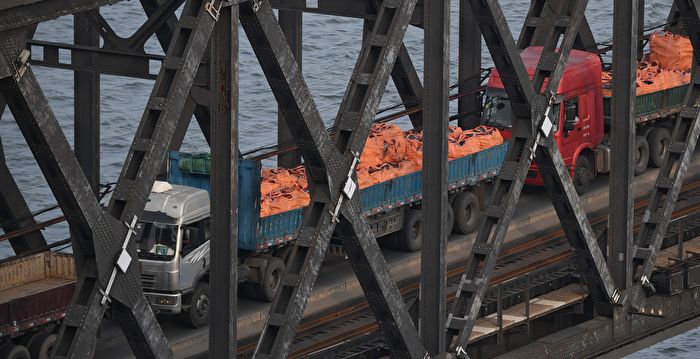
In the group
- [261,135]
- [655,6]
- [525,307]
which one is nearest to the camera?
[525,307]

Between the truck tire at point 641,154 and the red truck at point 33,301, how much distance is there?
51.9 ft

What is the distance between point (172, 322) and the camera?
32688 mm

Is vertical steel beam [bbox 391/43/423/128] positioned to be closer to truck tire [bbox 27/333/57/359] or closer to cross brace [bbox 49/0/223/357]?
truck tire [bbox 27/333/57/359]

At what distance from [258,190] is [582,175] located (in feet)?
32.0

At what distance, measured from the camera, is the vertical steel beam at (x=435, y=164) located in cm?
2333

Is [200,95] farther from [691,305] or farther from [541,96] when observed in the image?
[691,305]

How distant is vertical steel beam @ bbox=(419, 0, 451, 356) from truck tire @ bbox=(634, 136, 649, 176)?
18624 millimetres

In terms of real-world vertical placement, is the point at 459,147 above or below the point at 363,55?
below

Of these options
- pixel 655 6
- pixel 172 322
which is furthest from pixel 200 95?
pixel 655 6

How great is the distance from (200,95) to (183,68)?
30.5 ft

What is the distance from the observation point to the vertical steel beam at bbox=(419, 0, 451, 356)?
23.3 metres

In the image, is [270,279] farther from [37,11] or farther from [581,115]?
[37,11]

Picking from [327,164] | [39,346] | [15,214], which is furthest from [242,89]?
[327,164]

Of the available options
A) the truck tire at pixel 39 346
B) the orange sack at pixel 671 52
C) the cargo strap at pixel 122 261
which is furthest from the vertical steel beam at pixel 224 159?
the orange sack at pixel 671 52
